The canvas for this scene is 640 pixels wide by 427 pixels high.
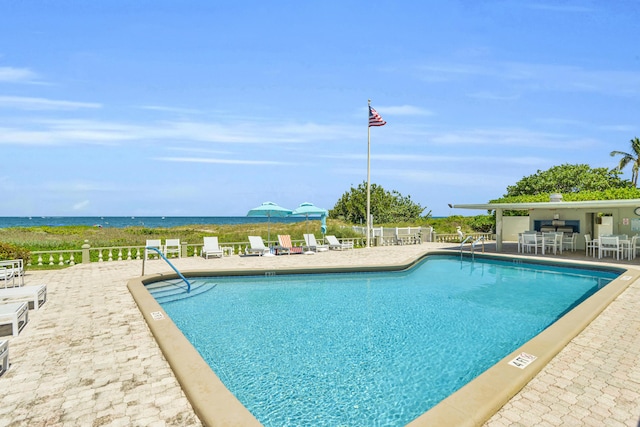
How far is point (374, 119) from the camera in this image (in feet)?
62.0

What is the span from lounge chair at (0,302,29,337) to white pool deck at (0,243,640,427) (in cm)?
11

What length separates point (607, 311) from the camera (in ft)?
21.0

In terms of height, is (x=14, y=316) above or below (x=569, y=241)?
below

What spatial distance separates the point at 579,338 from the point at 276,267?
27.4ft

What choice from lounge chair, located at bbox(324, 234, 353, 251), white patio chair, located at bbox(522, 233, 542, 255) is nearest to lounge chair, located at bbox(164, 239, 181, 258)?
lounge chair, located at bbox(324, 234, 353, 251)

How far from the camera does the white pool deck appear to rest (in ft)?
10.1

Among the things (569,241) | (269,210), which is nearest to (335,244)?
(269,210)

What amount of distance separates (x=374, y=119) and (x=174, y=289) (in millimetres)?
13366

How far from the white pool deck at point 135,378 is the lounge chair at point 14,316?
113 millimetres

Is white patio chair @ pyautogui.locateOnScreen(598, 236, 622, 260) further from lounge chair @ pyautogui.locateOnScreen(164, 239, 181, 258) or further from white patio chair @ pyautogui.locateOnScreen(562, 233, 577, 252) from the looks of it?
lounge chair @ pyautogui.locateOnScreen(164, 239, 181, 258)

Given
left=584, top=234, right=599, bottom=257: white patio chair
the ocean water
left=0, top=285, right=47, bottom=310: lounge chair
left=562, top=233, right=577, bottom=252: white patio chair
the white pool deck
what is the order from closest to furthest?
the white pool deck, left=0, top=285, right=47, bottom=310: lounge chair, left=584, top=234, right=599, bottom=257: white patio chair, left=562, top=233, right=577, bottom=252: white patio chair, the ocean water

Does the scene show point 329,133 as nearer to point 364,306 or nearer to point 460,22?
point 460,22

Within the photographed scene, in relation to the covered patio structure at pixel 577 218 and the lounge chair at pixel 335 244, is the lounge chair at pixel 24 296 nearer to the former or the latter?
the lounge chair at pixel 335 244

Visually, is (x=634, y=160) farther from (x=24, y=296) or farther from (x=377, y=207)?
(x=24, y=296)
